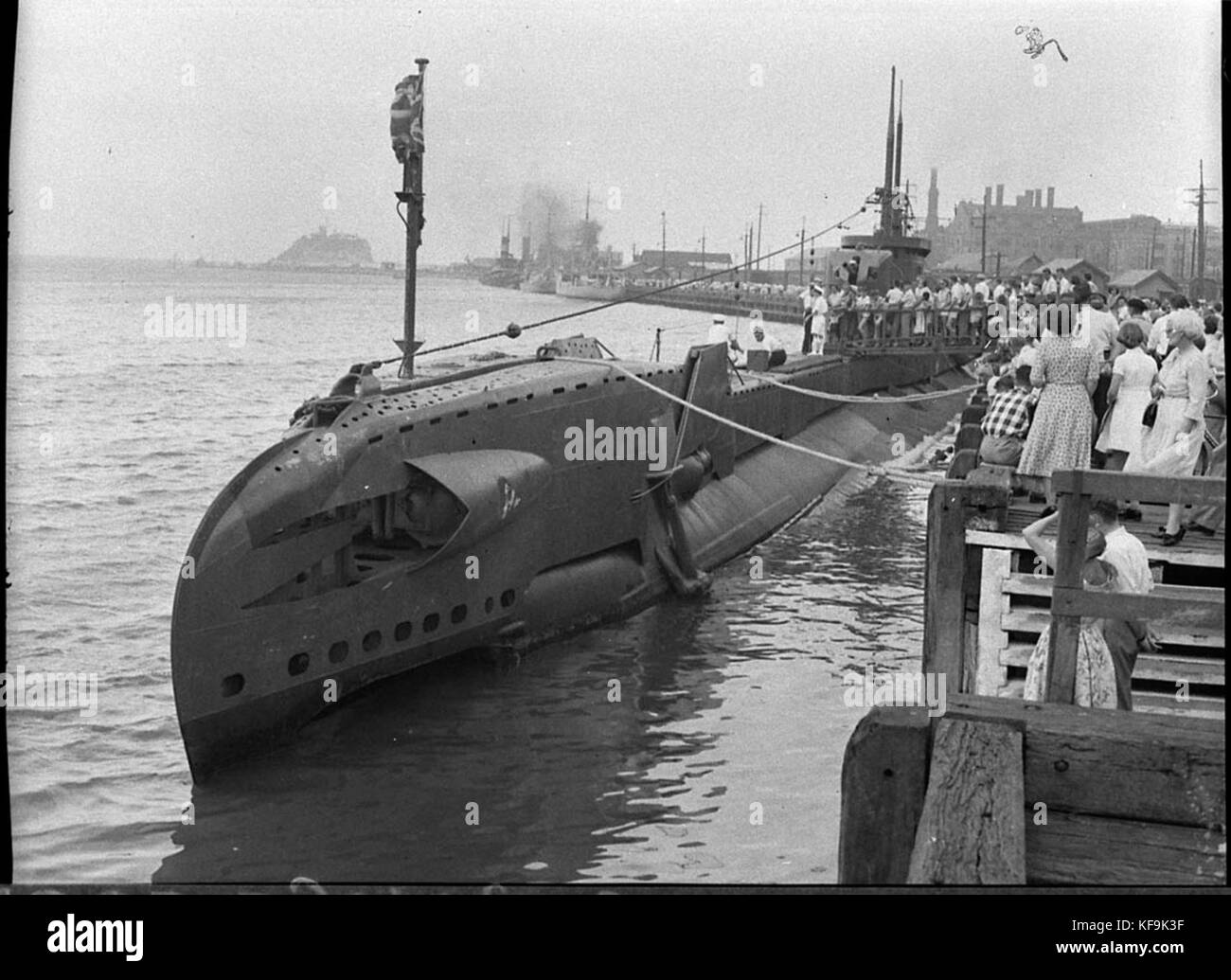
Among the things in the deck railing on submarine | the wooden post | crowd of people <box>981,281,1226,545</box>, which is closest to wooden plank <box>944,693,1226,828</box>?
the wooden post

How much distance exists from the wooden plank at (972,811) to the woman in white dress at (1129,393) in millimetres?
6521

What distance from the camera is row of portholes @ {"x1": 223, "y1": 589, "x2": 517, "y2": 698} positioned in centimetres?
949

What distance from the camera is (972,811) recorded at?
432 centimetres

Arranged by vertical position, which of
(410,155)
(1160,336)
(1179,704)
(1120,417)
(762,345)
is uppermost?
(410,155)

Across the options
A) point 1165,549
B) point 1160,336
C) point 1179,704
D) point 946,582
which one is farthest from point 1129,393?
point 1160,336

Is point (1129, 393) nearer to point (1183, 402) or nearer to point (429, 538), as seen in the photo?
point (1183, 402)

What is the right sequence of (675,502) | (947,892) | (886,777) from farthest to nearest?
(675,502) < (886,777) < (947,892)

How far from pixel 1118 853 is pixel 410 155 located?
802cm

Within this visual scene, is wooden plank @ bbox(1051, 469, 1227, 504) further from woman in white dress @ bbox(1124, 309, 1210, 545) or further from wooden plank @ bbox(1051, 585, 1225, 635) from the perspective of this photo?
woman in white dress @ bbox(1124, 309, 1210, 545)
